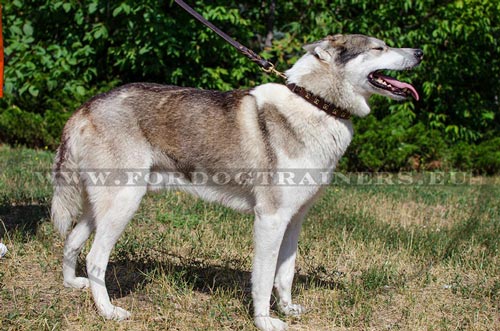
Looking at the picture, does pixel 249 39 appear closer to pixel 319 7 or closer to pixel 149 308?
pixel 319 7

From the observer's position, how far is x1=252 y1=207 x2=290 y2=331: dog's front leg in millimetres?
3768

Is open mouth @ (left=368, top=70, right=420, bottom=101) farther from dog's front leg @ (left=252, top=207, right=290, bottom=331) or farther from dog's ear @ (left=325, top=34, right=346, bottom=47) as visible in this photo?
dog's front leg @ (left=252, top=207, right=290, bottom=331)

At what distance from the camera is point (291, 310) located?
411cm

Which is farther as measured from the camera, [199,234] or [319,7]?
[319,7]

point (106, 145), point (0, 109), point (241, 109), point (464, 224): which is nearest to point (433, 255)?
point (464, 224)

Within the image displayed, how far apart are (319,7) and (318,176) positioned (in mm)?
6648

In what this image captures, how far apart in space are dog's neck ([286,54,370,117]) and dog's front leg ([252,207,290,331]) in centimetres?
77

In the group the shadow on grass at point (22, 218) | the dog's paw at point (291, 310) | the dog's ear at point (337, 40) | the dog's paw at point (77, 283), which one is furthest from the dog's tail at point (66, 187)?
the dog's ear at point (337, 40)

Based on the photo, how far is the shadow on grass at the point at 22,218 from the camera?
5.25m

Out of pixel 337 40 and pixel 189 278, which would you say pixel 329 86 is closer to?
pixel 337 40

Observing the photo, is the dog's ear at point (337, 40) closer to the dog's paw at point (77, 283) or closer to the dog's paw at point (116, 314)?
the dog's paw at point (116, 314)

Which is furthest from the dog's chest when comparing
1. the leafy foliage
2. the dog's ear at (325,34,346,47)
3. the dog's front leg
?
the leafy foliage

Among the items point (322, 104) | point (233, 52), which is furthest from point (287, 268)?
point (233, 52)

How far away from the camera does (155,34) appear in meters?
8.99
